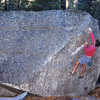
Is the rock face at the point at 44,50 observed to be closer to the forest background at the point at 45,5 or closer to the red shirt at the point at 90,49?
the red shirt at the point at 90,49

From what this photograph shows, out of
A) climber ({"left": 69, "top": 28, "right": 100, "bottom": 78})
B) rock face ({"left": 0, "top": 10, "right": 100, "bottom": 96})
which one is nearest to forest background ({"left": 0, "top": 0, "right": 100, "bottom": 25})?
rock face ({"left": 0, "top": 10, "right": 100, "bottom": 96})

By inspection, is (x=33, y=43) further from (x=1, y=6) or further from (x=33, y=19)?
(x=1, y=6)

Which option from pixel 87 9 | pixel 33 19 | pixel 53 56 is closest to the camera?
pixel 53 56

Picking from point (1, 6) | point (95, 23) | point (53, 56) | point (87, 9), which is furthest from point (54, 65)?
point (1, 6)

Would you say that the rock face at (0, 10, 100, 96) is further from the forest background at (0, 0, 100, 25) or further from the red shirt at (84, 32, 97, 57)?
the forest background at (0, 0, 100, 25)

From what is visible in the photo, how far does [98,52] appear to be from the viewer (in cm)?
514

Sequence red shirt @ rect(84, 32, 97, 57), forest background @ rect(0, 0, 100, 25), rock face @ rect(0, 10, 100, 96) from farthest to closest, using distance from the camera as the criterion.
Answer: forest background @ rect(0, 0, 100, 25)
rock face @ rect(0, 10, 100, 96)
red shirt @ rect(84, 32, 97, 57)

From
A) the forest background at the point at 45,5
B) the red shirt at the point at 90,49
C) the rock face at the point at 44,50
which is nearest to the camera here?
the red shirt at the point at 90,49

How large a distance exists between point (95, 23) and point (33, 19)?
2.04 metres

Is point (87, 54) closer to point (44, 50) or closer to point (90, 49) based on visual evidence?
point (90, 49)

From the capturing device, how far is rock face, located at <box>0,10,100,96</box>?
4883mm

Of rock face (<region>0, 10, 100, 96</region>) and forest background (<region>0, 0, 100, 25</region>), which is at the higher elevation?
forest background (<region>0, 0, 100, 25</region>)

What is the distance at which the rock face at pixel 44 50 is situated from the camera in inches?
192

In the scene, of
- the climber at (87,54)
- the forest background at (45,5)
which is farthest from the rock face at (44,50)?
the forest background at (45,5)
